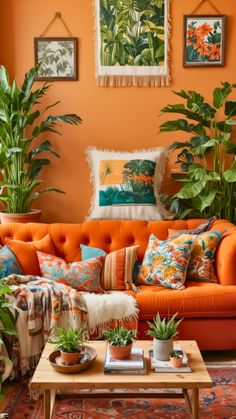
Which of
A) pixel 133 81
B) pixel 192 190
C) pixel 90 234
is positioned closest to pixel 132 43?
pixel 133 81

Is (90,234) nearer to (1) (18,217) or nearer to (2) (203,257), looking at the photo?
(1) (18,217)

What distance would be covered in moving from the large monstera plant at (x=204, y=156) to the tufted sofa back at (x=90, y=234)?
374 millimetres

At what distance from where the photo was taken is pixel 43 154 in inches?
176

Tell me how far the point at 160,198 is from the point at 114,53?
1.25m

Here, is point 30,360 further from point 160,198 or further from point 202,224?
point 160,198

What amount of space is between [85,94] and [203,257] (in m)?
1.80

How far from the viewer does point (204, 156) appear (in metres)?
4.25

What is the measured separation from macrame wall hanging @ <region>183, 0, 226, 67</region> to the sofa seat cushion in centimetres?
206

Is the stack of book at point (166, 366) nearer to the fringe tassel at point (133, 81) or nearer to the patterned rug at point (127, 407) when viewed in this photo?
the patterned rug at point (127, 407)

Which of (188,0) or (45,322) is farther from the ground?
(188,0)

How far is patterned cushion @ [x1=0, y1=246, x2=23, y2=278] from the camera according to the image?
127 inches

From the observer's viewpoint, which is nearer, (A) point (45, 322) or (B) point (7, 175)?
(A) point (45, 322)

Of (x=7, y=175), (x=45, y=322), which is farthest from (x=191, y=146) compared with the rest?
(x=45, y=322)

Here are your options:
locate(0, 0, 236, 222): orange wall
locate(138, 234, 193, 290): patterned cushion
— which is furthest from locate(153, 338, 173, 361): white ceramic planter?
locate(0, 0, 236, 222): orange wall
